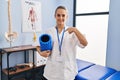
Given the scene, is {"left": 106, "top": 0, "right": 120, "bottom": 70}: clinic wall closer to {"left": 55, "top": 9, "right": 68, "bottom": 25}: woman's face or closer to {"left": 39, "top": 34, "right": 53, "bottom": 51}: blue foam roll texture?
{"left": 55, "top": 9, "right": 68, "bottom": 25}: woman's face

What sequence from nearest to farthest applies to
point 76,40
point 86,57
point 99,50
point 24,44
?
point 76,40, point 24,44, point 99,50, point 86,57

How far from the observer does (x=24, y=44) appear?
2455 mm

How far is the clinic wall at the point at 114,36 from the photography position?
222 centimetres

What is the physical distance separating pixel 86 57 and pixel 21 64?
1.55 m

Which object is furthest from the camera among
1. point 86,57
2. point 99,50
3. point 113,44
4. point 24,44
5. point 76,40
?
point 86,57

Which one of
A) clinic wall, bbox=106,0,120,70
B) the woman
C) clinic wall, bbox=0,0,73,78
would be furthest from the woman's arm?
clinic wall, bbox=0,0,73,78

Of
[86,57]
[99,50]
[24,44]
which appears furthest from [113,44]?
[24,44]

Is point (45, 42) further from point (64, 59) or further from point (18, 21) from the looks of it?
point (18, 21)

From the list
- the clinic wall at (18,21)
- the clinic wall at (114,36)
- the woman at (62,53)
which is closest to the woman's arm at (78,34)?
the woman at (62,53)

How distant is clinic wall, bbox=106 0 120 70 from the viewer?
2217 millimetres

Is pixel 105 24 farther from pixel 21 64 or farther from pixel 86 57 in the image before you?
pixel 21 64

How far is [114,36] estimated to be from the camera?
2.27 metres

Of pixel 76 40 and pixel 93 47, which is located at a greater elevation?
pixel 76 40

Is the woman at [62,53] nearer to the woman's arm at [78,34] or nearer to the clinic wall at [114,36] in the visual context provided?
the woman's arm at [78,34]
